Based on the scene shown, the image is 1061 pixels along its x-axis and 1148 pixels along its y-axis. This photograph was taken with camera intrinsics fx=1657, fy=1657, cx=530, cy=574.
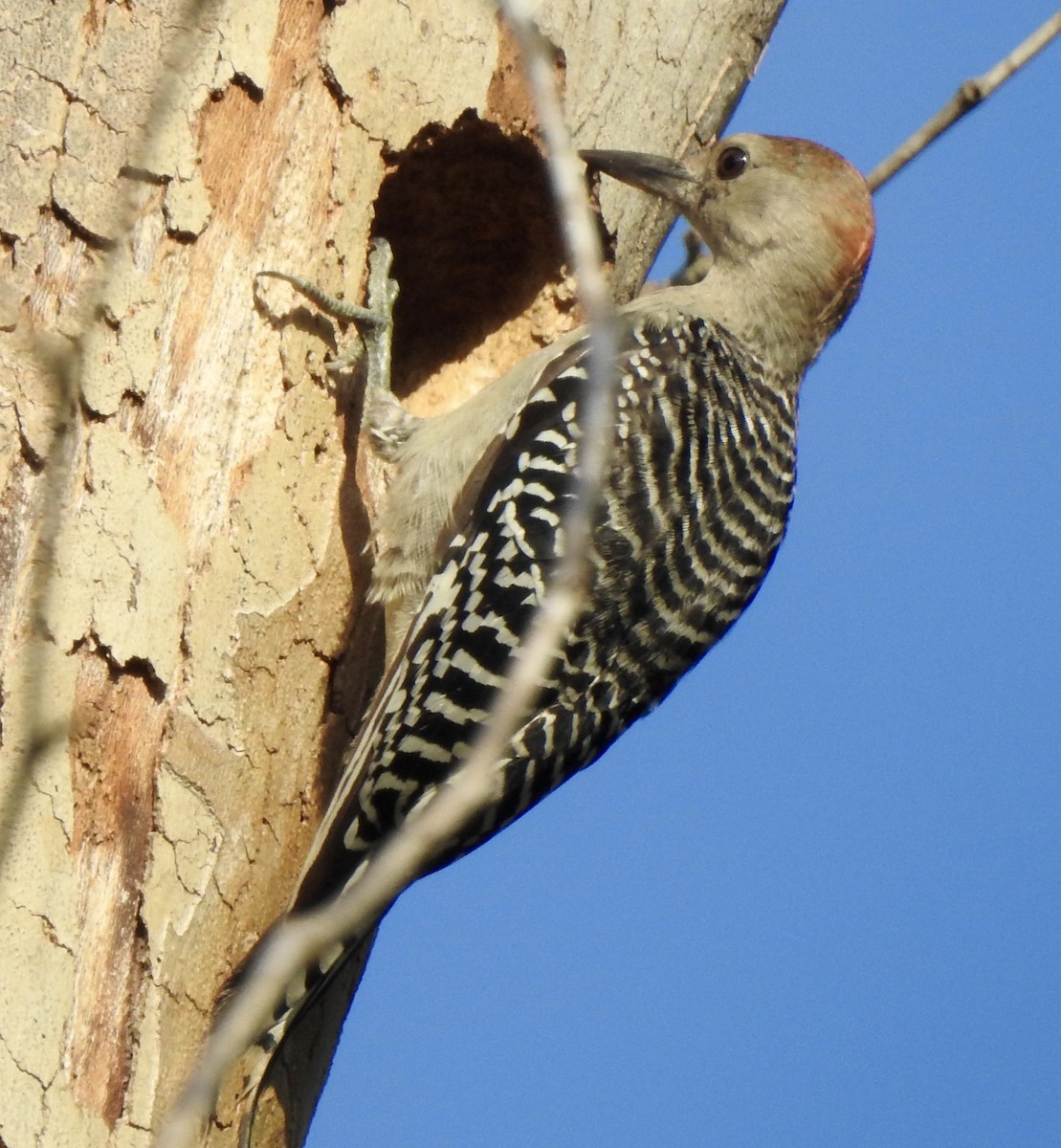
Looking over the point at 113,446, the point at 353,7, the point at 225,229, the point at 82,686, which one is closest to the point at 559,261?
the point at 353,7

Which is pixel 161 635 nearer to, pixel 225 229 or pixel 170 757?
pixel 170 757

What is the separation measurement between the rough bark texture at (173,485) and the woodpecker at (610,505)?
132mm

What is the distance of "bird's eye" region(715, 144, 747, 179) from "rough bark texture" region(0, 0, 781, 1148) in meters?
0.64

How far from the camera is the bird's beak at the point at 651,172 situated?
11.2 ft

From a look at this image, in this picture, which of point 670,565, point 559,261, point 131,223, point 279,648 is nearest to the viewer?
point 131,223

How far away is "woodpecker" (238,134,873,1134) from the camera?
2945 millimetres

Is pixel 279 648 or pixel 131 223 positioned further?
pixel 279 648

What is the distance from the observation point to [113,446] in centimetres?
257

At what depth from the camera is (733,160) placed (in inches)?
153

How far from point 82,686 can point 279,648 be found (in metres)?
0.45

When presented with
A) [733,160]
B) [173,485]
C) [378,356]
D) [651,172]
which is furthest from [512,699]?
[733,160]

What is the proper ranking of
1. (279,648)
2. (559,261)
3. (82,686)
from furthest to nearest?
(559,261), (279,648), (82,686)

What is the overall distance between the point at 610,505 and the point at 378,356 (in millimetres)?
579

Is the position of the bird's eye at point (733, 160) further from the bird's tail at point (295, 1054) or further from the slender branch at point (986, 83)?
the bird's tail at point (295, 1054)
